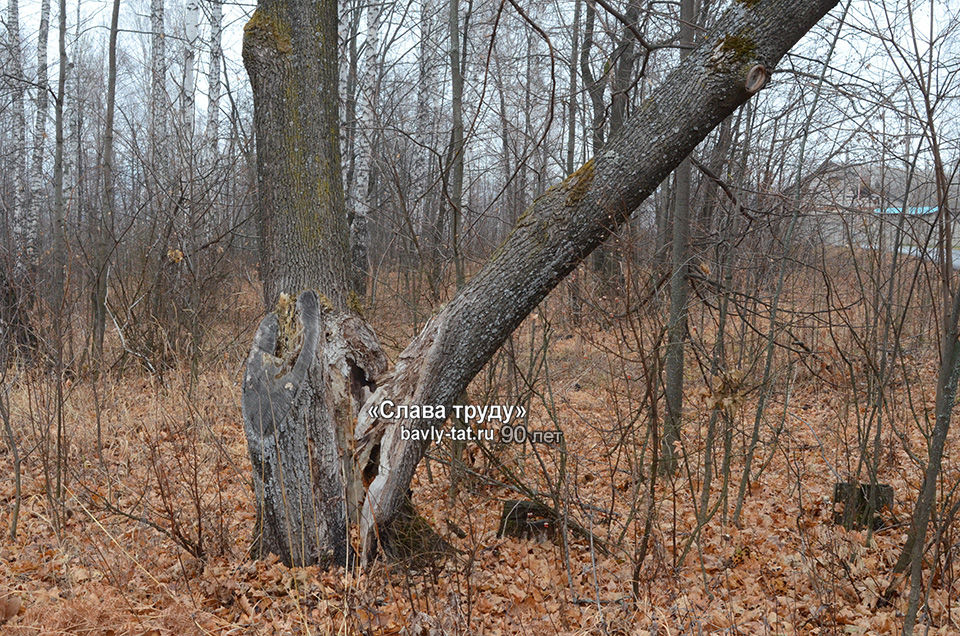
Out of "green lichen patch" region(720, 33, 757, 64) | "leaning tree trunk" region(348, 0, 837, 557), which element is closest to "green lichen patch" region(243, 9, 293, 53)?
"leaning tree trunk" region(348, 0, 837, 557)

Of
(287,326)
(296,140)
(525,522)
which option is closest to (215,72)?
(296,140)

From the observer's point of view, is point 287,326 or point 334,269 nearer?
point 287,326

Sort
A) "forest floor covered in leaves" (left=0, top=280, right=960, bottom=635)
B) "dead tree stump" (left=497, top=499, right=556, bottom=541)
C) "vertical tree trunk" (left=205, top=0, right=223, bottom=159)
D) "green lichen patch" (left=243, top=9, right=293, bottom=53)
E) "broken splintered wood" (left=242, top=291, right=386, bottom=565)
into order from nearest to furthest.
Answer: "forest floor covered in leaves" (left=0, top=280, right=960, bottom=635)
"broken splintered wood" (left=242, top=291, right=386, bottom=565)
"green lichen patch" (left=243, top=9, right=293, bottom=53)
"dead tree stump" (left=497, top=499, right=556, bottom=541)
"vertical tree trunk" (left=205, top=0, right=223, bottom=159)

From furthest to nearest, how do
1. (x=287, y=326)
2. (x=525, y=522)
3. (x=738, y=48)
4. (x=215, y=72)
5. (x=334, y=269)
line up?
(x=215, y=72), (x=525, y=522), (x=334, y=269), (x=287, y=326), (x=738, y=48)

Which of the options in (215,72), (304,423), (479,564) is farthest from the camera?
(215,72)

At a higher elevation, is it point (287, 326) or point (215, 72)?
point (215, 72)

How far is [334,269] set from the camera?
3238 millimetres

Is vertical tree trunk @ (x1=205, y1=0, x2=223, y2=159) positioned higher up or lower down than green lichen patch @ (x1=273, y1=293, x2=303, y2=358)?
higher up

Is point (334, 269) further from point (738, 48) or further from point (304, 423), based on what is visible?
point (738, 48)

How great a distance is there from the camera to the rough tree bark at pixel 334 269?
283cm

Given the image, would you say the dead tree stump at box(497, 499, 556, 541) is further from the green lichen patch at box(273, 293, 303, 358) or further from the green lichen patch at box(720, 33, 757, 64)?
the green lichen patch at box(720, 33, 757, 64)

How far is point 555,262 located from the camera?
2.90 meters

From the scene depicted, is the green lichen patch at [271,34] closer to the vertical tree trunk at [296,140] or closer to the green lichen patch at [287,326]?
the vertical tree trunk at [296,140]

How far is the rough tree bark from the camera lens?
9.30 feet
